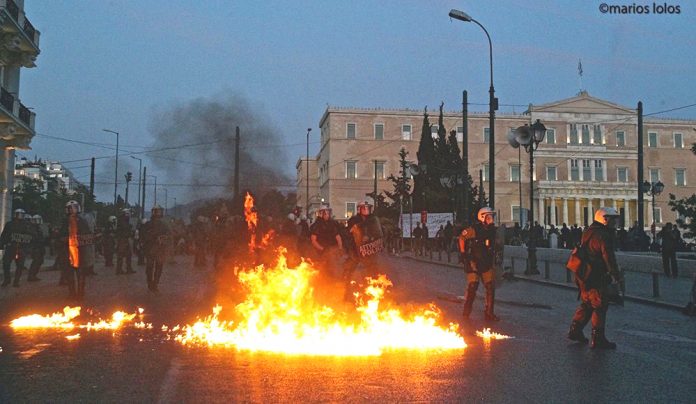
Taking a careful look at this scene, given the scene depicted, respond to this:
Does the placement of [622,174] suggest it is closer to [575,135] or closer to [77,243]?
[575,135]

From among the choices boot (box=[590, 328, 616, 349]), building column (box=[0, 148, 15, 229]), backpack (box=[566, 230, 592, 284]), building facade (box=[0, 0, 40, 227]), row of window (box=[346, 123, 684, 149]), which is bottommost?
boot (box=[590, 328, 616, 349])

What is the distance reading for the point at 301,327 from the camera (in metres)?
7.88

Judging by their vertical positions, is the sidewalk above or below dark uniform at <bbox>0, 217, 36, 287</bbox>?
below

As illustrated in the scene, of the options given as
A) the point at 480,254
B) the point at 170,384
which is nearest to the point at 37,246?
the point at 480,254

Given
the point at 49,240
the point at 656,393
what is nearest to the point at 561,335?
the point at 656,393

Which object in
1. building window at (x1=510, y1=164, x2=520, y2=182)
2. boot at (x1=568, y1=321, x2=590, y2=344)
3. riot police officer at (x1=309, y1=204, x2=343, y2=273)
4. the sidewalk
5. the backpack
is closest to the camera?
the backpack

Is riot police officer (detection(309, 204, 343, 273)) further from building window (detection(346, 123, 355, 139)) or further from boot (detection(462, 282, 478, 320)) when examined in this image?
building window (detection(346, 123, 355, 139))

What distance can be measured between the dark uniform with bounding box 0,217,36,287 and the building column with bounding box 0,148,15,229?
1585 centimetres

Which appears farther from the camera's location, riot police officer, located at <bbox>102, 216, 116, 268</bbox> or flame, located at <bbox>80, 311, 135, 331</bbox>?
riot police officer, located at <bbox>102, 216, 116, 268</bbox>

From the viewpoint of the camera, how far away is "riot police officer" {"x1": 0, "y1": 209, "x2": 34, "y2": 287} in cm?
1481

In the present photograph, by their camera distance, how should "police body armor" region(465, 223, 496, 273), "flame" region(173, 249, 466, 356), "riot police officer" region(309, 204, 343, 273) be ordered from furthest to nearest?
"riot police officer" region(309, 204, 343, 273) < "police body armor" region(465, 223, 496, 273) < "flame" region(173, 249, 466, 356)

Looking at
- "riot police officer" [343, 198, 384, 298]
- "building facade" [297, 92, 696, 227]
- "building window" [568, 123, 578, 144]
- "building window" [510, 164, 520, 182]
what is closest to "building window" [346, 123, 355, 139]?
"building facade" [297, 92, 696, 227]

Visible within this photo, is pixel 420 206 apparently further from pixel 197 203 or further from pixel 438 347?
pixel 438 347

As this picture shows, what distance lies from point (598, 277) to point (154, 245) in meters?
9.02
